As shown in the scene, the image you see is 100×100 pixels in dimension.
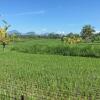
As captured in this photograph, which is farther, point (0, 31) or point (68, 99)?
point (0, 31)

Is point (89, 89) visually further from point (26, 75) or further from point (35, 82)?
point (26, 75)

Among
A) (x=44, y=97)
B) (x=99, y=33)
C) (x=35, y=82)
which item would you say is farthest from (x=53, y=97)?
(x=99, y=33)

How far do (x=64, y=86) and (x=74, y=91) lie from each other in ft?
2.84

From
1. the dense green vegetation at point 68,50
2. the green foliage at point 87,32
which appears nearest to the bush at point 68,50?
the dense green vegetation at point 68,50

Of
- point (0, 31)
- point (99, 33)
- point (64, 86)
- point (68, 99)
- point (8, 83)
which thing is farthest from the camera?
point (99, 33)

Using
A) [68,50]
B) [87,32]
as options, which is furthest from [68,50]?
[87,32]

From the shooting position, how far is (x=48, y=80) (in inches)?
439

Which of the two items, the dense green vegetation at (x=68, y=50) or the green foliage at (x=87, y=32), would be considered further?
the green foliage at (x=87, y=32)

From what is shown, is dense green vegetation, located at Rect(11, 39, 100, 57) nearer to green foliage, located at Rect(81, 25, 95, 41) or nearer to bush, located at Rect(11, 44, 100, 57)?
bush, located at Rect(11, 44, 100, 57)

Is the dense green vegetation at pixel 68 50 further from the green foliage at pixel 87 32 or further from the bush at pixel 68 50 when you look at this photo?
the green foliage at pixel 87 32

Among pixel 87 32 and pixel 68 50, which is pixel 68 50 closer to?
pixel 68 50

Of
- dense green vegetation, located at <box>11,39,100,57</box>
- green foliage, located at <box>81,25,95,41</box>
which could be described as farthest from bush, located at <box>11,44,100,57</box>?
green foliage, located at <box>81,25,95,41</box>

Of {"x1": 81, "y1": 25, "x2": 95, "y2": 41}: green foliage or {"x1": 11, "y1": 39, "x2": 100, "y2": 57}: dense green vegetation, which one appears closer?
{"x1": 11, "y1": 39, "x2": 100, "y2": 57}: dense green vegetation

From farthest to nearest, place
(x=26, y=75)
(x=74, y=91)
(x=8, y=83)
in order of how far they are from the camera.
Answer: (x=26, y=75), (x=8, y=83), (x=74, y=91)
